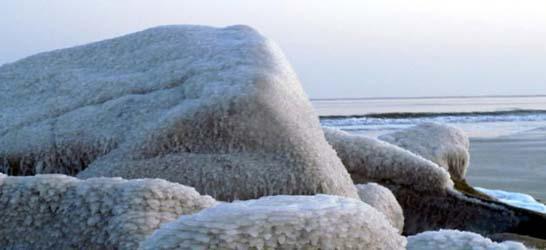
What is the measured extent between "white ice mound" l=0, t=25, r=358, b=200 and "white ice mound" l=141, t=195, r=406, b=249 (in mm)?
1573

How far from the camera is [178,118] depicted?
3580mm

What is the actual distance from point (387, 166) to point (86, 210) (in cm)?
300

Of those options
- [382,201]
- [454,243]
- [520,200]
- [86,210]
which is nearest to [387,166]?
[382,201]

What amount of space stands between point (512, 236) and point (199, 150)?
202 cm

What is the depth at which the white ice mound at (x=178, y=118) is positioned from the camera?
11.4ft

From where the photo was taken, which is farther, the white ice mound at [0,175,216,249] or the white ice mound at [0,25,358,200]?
the white ice mound at [0,25,358,200]

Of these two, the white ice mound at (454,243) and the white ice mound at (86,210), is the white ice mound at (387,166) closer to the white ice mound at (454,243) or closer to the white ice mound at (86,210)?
the white ice mound at (454,243)

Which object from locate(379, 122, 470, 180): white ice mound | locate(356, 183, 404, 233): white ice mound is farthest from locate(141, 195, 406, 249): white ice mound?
locate(379, 122, 470, 180): white ice mound

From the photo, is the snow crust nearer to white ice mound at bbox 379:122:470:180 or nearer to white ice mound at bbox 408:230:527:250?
white ice mound at bbox 379:122:470:180

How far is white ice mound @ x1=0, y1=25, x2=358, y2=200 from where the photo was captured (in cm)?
346

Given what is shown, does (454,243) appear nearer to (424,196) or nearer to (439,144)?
(424,196)

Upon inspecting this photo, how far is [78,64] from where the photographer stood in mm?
4770

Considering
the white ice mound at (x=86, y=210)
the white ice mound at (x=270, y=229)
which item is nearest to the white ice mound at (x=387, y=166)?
the white ice mound at (x=86, y=210)

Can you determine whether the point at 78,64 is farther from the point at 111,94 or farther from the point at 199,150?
the point at 199,150
